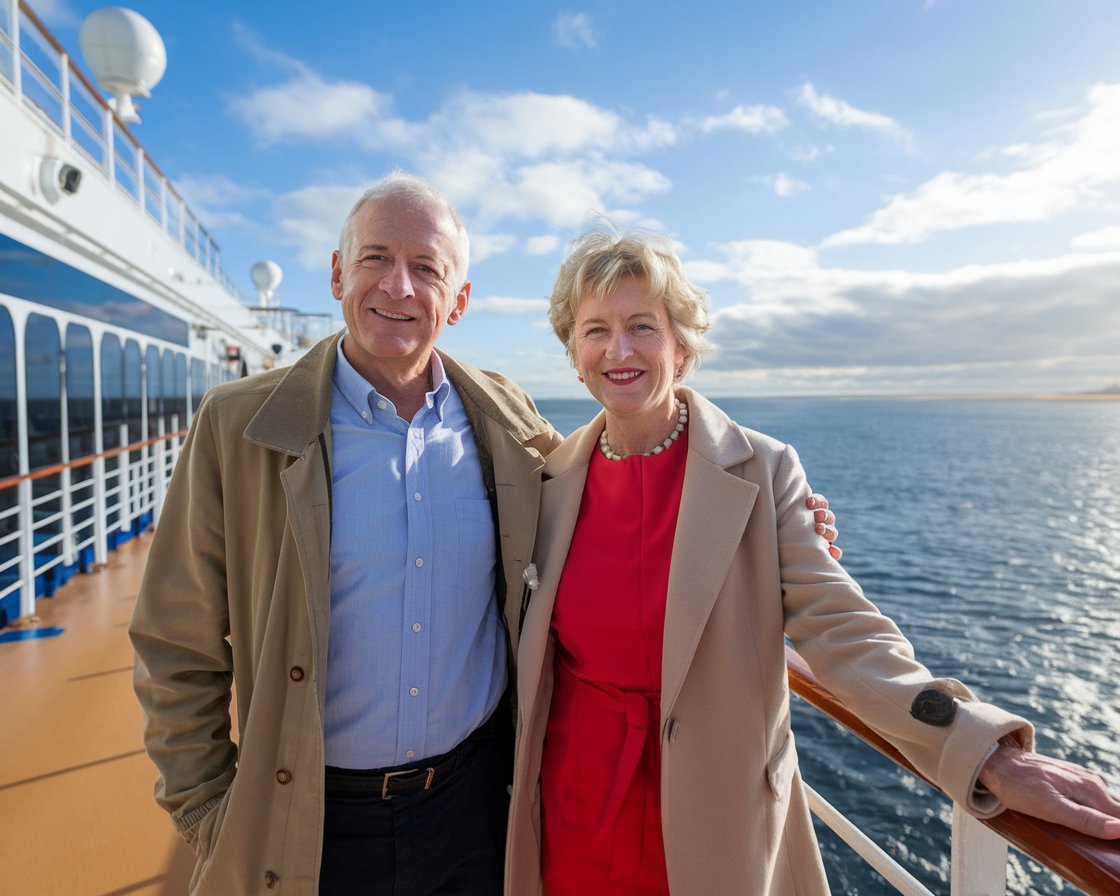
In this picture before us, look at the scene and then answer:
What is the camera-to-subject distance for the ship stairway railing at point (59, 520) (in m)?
4.42

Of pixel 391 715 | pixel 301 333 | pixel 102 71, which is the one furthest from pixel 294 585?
pixel 301 333

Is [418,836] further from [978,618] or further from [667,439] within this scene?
[978,618]

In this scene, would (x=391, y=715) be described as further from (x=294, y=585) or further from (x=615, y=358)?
(x=615, y=358)

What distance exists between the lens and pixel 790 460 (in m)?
1.61

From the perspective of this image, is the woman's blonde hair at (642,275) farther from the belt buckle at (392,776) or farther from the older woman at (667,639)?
the belt buckle at (392,776)

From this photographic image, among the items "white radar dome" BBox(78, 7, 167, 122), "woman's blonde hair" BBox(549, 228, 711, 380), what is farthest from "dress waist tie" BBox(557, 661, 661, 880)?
"white radar dome" BBox(78, 7, 167, 122)

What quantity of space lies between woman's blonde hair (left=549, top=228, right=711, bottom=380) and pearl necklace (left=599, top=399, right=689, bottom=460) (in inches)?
3.4

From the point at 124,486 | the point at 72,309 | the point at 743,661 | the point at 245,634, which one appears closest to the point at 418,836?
the point at 245,634

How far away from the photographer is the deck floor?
2.21 meters

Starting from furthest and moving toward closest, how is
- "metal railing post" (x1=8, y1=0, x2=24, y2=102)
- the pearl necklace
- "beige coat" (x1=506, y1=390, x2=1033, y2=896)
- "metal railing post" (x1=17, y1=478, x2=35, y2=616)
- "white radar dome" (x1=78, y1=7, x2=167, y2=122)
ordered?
"white radar dome" (x1=78, y1=7, x2=167, y2=122), "metal railing post" (x1=8, y1=0, x2=24, y2=102), "metal railing post" (x1=17, y1=478, x2=35, y2=616), the pearl necklace, "beige coat" (x1=506, y1=390, x2=1033, y2=896)

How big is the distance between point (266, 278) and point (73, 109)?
21.3m

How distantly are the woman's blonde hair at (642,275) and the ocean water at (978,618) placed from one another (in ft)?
17.6

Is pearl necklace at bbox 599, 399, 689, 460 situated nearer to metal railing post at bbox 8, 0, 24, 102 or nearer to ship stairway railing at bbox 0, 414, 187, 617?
ship stairway railing at bbox 0, 414, 187, 617

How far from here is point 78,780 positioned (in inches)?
106
